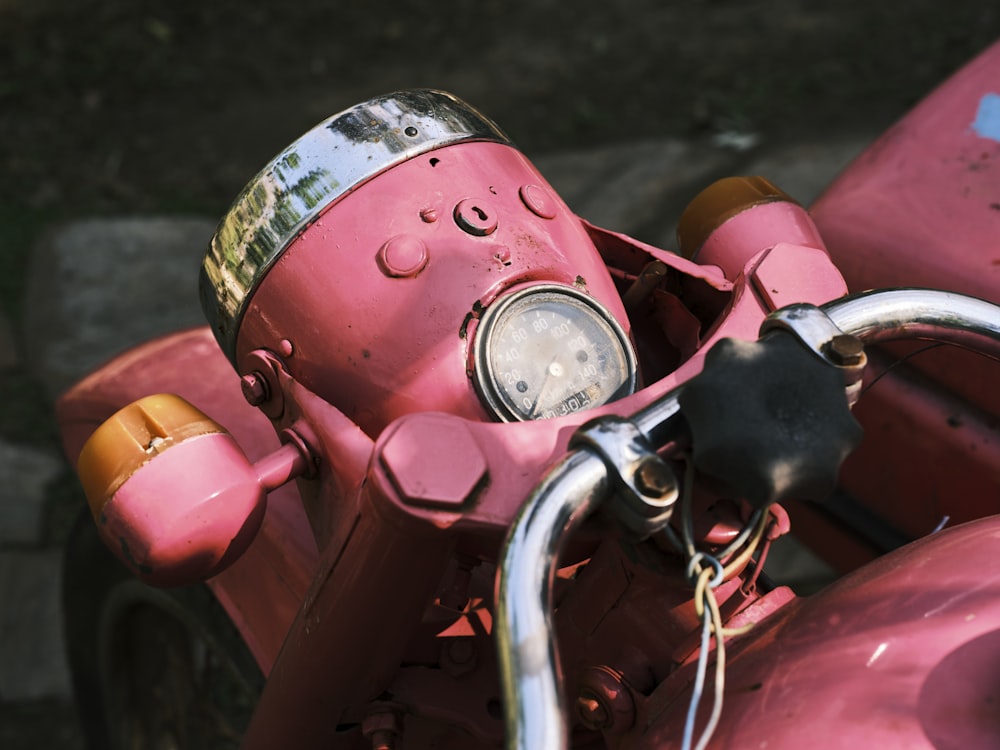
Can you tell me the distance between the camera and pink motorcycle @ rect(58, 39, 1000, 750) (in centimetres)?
71

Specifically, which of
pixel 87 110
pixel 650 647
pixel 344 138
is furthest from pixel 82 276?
pixel 650 647

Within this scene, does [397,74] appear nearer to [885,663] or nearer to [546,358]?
[546,358]

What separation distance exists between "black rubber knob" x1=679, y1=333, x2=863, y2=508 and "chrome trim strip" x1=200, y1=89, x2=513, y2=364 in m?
0.45

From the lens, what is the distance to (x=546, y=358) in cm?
97

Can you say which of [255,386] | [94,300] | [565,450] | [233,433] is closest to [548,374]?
[565,450]

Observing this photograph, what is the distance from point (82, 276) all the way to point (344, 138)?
221cm

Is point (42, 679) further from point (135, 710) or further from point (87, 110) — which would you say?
point (87, 110)

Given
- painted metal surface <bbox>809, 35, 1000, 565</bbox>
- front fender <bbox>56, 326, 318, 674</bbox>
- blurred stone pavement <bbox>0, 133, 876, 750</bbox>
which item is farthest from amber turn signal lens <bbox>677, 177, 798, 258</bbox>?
blurred stone pavement <bbox>0, 133, 876, 750</bbox>

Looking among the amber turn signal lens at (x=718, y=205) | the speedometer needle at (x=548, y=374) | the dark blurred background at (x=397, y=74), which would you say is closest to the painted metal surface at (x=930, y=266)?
the amber turn signal lens at (x=718, y=205)

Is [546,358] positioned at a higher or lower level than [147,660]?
higher

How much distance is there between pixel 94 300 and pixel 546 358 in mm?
2302

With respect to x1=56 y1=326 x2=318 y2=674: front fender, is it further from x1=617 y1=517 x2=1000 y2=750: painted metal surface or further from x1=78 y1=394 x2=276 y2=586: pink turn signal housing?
x1=617 y1=517 x2=1000 y2=750: painted metal surface

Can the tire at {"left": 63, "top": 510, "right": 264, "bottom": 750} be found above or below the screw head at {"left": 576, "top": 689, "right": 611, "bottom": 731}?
below

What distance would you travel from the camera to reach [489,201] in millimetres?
1046
